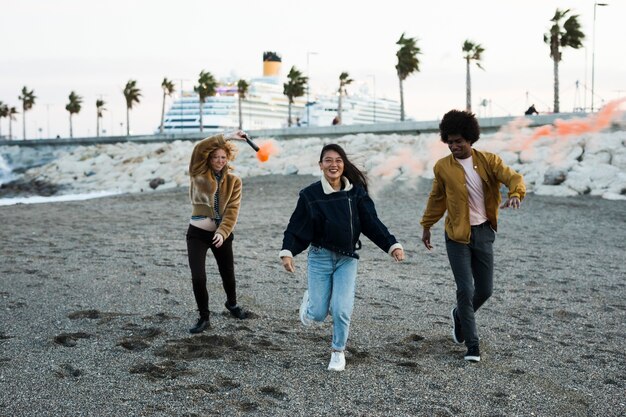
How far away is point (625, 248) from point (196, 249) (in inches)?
360

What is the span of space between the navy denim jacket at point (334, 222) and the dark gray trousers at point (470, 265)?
1.90ft

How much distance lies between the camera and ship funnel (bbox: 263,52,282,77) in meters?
100

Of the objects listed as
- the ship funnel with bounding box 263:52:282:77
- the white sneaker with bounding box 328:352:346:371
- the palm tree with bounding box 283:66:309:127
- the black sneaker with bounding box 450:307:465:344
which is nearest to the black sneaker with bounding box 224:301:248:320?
the white sneaker with bounding box 328:352:346:371

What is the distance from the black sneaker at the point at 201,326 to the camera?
6.17 metres

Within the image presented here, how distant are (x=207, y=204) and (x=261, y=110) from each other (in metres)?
75.0

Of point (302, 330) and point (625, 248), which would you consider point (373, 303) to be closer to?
point (302, 330)

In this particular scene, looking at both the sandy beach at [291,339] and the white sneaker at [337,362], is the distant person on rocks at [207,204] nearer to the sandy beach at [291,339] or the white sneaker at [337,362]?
the sandy beach at [291,339]

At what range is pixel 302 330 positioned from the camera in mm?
6434

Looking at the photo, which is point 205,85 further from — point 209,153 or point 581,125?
point 209,153

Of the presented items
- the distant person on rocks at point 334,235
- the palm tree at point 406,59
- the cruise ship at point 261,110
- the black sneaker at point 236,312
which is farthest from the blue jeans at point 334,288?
the cruise ship at point 261,110

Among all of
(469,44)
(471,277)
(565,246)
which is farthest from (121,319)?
(469,44)

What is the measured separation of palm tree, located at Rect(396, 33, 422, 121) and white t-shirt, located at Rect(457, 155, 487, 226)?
38.5 metres

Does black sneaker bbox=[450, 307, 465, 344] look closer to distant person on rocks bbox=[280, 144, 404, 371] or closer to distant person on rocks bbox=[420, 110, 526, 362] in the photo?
distant person on rocks bbox=[420, 110, 526, 362]

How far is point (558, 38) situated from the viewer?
97.1 ft
